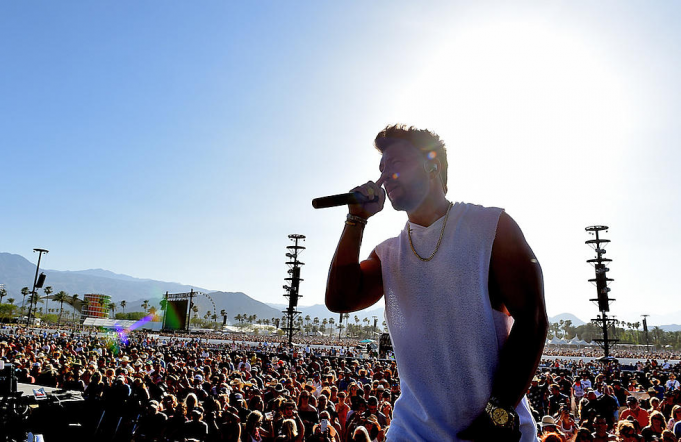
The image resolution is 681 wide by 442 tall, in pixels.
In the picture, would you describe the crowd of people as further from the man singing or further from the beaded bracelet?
the beaded bracelet

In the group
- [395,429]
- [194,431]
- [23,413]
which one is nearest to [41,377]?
[23,413]

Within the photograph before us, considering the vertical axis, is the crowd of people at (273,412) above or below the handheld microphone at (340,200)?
below

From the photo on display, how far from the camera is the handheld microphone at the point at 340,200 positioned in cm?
142

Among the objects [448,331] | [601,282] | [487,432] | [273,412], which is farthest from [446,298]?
[601,282]

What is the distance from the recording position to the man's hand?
107 centimetres

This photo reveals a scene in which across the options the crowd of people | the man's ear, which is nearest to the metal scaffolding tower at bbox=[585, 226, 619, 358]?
the crowd of people

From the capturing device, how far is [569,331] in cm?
13625

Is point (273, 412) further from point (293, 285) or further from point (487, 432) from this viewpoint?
point (293, 285)

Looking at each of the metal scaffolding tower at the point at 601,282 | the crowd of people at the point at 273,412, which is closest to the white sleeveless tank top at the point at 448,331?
the crowd of people at the point at 273,412

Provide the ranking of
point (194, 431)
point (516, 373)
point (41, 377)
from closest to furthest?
point (516, 373) < point (194, 431) < point (41, 377)

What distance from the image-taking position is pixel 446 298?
1.25 metres

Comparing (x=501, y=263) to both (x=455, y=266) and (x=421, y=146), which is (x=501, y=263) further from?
(x=421, y=146)

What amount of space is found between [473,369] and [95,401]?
35.6 feet

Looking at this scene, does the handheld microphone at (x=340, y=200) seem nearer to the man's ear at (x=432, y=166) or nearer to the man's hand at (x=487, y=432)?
the man's ear at (x=432, y=166)
